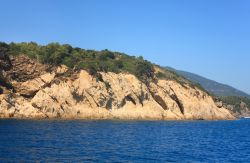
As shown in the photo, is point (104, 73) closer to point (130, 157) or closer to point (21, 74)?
point (21, 74)

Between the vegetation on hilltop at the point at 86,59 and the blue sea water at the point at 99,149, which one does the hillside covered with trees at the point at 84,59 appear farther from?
the blue sea water at the point at 99,149

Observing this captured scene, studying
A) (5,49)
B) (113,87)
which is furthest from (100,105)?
(5,49)

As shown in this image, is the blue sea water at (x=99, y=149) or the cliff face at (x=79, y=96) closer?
the blue sea water at (x=99, y=149)

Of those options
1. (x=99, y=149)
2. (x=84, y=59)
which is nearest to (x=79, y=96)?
(x=84, y=59)

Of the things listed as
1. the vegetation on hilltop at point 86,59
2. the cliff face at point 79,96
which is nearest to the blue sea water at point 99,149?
the cliff face at point 79,96

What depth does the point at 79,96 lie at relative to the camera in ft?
304

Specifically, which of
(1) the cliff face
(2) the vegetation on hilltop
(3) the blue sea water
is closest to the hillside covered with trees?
(2) the vegetation on hilltop

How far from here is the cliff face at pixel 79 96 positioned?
281 feet

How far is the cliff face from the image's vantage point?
3376 inches

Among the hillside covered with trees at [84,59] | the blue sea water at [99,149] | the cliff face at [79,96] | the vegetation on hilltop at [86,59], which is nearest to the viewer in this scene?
the blue sea water at [99,149]

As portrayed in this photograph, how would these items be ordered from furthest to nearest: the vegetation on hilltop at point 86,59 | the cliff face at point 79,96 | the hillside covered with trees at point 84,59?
the vegetation on hilltop at point 86,59, the hillside covered with trees at point 84,59, the cliff face at point 79,96

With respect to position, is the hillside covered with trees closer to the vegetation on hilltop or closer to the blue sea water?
the vegetation on hilltop

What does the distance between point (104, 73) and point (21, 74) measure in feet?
75.0

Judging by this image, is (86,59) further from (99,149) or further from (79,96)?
(99,149)
